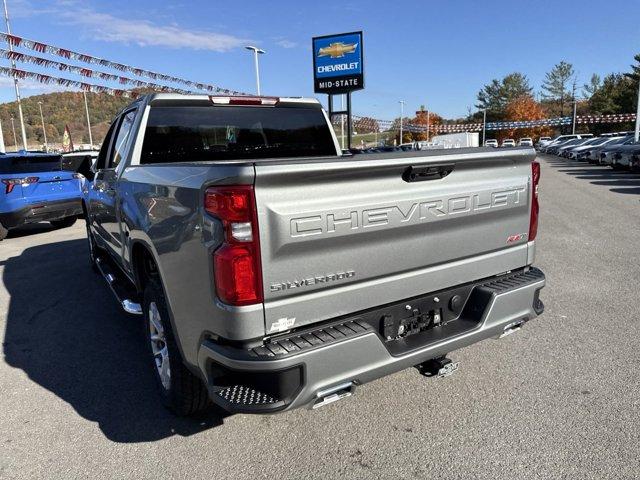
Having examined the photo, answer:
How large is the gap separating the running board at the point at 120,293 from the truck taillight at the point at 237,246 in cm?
176

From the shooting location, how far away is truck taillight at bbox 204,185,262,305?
2180 millimetres

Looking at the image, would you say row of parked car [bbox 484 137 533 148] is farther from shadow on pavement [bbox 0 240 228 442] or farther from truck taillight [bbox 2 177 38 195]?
truck taillight [bbox 2 177 38 195]

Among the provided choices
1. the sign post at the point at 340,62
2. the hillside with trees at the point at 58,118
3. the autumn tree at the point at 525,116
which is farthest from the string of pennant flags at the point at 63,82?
the hillside with trees at the point at 58,118

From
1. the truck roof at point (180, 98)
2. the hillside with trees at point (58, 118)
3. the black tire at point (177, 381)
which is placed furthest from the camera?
the hillside with trees at point (58, 118)

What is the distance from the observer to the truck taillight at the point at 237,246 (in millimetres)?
2180

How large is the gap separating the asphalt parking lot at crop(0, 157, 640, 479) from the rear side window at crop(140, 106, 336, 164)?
181cm

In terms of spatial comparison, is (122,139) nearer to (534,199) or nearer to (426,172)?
(426,172)

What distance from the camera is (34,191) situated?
32.7 ft

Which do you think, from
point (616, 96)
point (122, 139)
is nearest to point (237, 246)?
point (122, 139)

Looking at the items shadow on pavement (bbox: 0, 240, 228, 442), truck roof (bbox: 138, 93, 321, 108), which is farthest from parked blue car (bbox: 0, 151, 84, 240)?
truck roof (bbox: 138, 93, 321, 108)

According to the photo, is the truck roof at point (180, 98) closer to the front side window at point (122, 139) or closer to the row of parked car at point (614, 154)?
the front side window at point (122, 139)

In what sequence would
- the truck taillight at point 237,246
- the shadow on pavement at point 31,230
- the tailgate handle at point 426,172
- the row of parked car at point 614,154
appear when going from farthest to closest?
the row of parked car at point 614,154 → the shadow on pavement at point 31,230 → the tailgate handle at point 426,172 → the truck taillight at point 237,246

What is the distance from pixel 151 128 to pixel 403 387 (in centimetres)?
282

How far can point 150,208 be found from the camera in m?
3.01
